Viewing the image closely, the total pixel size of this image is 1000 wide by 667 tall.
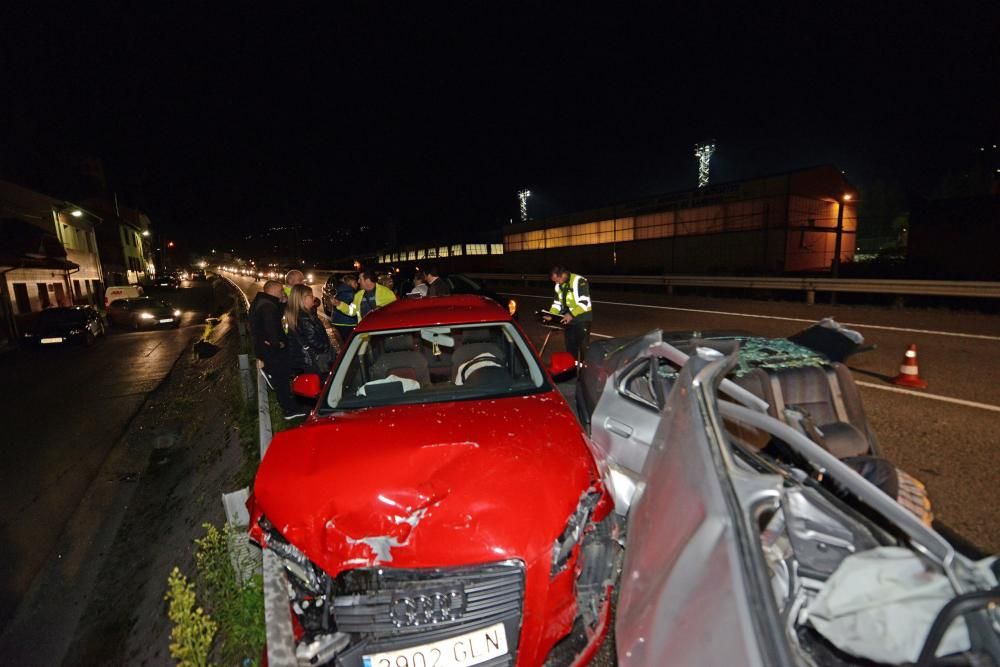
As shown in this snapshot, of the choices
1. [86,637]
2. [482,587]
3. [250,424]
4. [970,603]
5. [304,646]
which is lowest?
[86,637]

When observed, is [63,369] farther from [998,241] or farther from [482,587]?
[998,241]

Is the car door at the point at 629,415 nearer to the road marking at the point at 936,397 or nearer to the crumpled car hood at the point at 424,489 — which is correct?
the crumpled car hood at the point at 424,489

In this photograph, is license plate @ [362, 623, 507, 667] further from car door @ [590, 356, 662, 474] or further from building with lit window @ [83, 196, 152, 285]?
building with lit window @ [83, 196, 152, 285]

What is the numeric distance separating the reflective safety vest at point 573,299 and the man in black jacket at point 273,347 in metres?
3.50

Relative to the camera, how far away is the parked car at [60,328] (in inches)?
544

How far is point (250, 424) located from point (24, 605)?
2440 mm

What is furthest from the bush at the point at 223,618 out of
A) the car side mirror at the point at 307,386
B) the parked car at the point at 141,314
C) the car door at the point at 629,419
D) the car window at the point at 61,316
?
the parked car at the point at 141,314

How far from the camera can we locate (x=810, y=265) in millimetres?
27219

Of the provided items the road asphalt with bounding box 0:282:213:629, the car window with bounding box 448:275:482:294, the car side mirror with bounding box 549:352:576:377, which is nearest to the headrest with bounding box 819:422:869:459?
the car side mirror with bounding box 549:352:576:377

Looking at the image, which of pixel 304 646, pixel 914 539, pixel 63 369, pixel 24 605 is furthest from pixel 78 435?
pixel 914 539

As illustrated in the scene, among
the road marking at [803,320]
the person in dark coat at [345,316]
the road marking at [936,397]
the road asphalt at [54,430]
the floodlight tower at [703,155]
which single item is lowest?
the road asphalt at [54,430]

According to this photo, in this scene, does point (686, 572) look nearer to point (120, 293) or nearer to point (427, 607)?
point (427, 607)

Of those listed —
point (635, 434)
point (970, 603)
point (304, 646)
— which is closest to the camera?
point (970, 603)

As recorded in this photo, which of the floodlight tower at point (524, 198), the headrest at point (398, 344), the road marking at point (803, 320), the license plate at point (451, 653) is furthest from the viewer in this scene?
the floodlight tower at point (524, 198)
